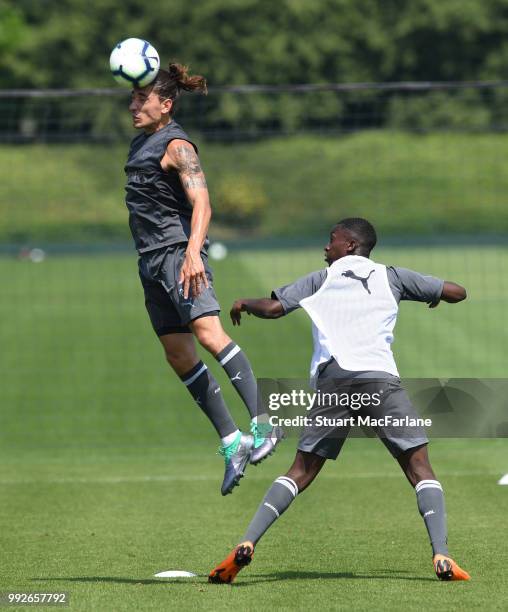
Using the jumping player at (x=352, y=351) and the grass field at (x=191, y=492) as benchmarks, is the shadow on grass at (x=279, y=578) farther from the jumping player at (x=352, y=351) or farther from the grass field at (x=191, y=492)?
the jumping player at (x=352, y=351)

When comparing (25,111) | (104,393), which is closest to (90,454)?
(104,393)

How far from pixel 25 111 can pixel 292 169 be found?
905 cm

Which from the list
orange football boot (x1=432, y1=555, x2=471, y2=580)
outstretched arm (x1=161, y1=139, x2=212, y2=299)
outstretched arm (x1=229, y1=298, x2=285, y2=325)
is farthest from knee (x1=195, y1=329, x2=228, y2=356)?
orange football boot (x1=432, y1=555, x2=471, y2=580)

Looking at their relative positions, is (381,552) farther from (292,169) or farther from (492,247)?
(292,169)

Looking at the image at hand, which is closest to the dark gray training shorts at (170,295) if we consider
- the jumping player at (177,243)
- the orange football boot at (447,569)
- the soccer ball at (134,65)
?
the jumping player at (177,243)

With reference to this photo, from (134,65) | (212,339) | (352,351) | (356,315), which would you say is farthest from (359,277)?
(134,65)

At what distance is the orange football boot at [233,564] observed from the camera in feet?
21.8

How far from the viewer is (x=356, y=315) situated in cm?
678

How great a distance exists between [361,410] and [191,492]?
3994mm

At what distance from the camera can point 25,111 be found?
32.8 m

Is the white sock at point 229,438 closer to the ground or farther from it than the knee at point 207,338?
closer to the ground

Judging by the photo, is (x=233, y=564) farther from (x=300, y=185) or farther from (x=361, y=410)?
(x=300, y=185)

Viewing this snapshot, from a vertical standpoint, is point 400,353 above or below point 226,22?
below

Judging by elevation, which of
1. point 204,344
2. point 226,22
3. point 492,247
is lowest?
point 204,344
